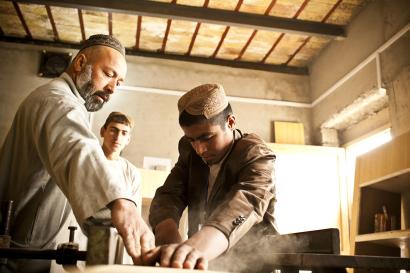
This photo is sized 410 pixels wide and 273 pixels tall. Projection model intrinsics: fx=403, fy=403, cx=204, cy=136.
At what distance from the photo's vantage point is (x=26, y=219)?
1.74m

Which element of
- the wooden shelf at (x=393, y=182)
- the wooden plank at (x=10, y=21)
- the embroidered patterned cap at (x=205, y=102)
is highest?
the wooden plank at (x=10, y=21)

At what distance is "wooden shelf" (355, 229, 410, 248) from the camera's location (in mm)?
3465

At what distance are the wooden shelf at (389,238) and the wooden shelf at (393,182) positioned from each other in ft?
1.56

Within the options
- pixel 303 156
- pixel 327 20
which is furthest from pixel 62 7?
pixel 303 156

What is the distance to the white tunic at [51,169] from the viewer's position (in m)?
1.45

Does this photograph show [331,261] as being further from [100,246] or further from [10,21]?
[10,21]

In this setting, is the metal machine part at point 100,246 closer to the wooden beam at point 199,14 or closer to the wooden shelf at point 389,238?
the wooden shelf at point 389,238

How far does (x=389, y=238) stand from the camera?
11.9ft

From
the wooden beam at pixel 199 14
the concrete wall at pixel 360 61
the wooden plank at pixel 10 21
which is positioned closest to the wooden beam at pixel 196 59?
the wooden plank at pixel 10 21

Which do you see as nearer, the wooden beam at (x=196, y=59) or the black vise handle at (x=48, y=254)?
the black vise handle at (x=48, y=254)

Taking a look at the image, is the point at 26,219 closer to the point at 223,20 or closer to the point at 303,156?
the point at 223,20

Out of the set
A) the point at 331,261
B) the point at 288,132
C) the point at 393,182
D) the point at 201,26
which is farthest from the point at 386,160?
the point at 201,26

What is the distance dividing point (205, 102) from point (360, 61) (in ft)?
11.8

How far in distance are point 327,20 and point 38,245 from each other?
4.79 meters
